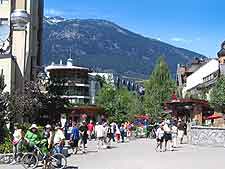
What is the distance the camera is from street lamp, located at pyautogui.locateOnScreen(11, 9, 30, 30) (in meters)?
42.0

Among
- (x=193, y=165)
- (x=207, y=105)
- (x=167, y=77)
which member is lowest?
(x=193, y=165)

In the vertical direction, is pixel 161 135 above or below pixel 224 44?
below

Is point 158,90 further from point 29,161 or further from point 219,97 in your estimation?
point 29,161

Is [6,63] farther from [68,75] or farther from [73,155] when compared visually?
[68,75]

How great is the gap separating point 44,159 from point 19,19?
23.6m

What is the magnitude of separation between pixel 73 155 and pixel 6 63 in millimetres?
12599

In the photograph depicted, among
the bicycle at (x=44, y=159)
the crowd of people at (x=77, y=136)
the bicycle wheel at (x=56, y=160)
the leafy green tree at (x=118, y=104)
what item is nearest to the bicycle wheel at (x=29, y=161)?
the bicycle at (x=44, y=159)

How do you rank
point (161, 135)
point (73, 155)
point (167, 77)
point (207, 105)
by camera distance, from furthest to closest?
point (167, 77)
point (207, 105)
point (161, 135)
point (73, 155)

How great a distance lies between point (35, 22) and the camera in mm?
56156

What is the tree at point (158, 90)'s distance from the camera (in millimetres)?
84188

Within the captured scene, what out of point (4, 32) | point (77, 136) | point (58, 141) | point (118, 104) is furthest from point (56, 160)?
point (118, 104)

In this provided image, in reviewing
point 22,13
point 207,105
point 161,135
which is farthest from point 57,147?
point 207,105

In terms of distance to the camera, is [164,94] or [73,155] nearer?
[73,155]

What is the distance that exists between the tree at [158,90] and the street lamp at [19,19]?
39.9 metres
